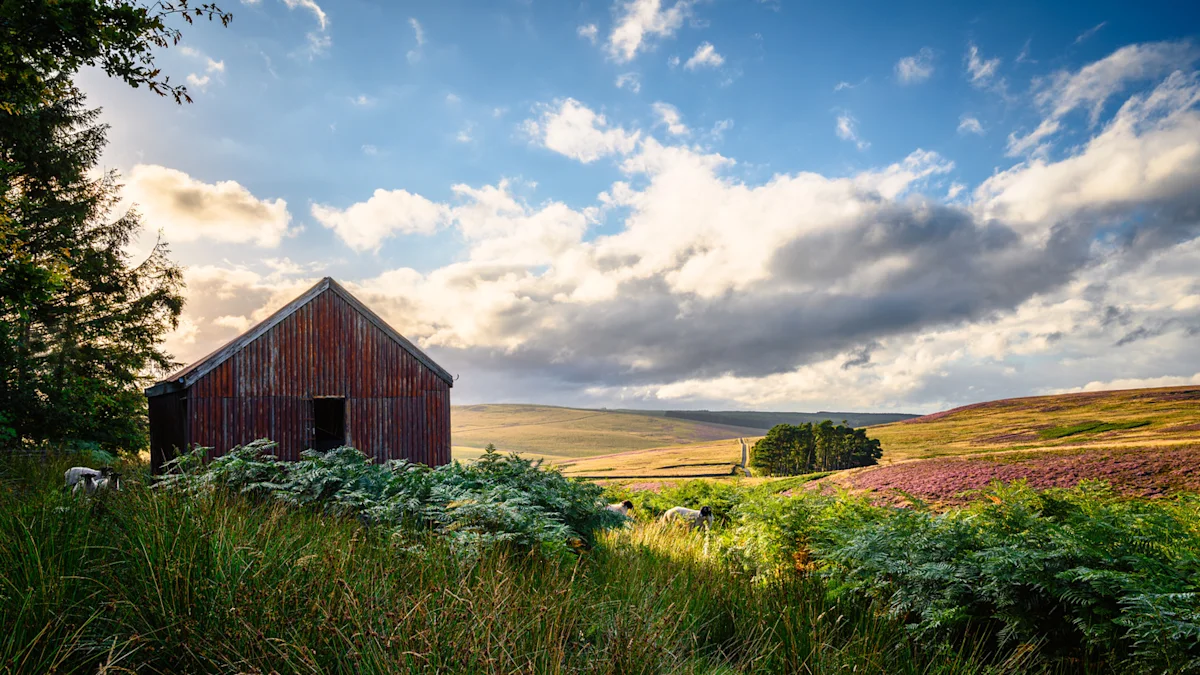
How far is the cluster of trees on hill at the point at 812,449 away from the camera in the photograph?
90.8 ft

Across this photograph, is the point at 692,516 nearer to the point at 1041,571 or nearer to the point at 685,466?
the point at 1041,571

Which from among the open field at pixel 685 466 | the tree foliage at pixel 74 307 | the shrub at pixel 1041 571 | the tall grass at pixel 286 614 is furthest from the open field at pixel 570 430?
the tall grass at pixel 286 614

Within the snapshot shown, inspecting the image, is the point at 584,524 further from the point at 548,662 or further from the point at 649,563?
the point at 548,662

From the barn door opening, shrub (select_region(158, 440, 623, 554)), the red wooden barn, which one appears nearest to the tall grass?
shrub (select_region(158, 440, 623, 554))

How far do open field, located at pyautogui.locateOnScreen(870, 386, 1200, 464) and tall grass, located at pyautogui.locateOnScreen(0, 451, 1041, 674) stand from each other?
10.6 m

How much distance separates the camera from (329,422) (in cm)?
1816

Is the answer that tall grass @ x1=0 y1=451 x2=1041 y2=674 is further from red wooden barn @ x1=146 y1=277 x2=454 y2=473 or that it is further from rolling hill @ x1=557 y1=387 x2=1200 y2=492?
red wooden barn @ x1=146 y1=277 x2=454 y2=473

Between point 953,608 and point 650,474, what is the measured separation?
101ft

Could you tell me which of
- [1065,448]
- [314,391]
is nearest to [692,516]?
[1065,448]

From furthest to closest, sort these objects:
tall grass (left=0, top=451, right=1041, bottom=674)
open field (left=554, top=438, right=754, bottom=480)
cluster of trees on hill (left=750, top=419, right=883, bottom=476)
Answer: open field (left=554, top=438, right=754, bottom=480) < cluster of trees on hill (left=750, top=419, right=883, bottom=476) < tall grass (left=0, top=451, right=1041, bottom=674)

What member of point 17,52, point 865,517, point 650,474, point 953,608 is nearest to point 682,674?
point 953,608

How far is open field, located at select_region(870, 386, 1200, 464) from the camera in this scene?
40.7 feet

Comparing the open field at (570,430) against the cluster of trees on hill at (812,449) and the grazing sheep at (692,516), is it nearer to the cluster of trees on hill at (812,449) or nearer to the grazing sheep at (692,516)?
the cluster of trees on hill at (812,449)

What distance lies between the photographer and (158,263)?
22.4 metres
